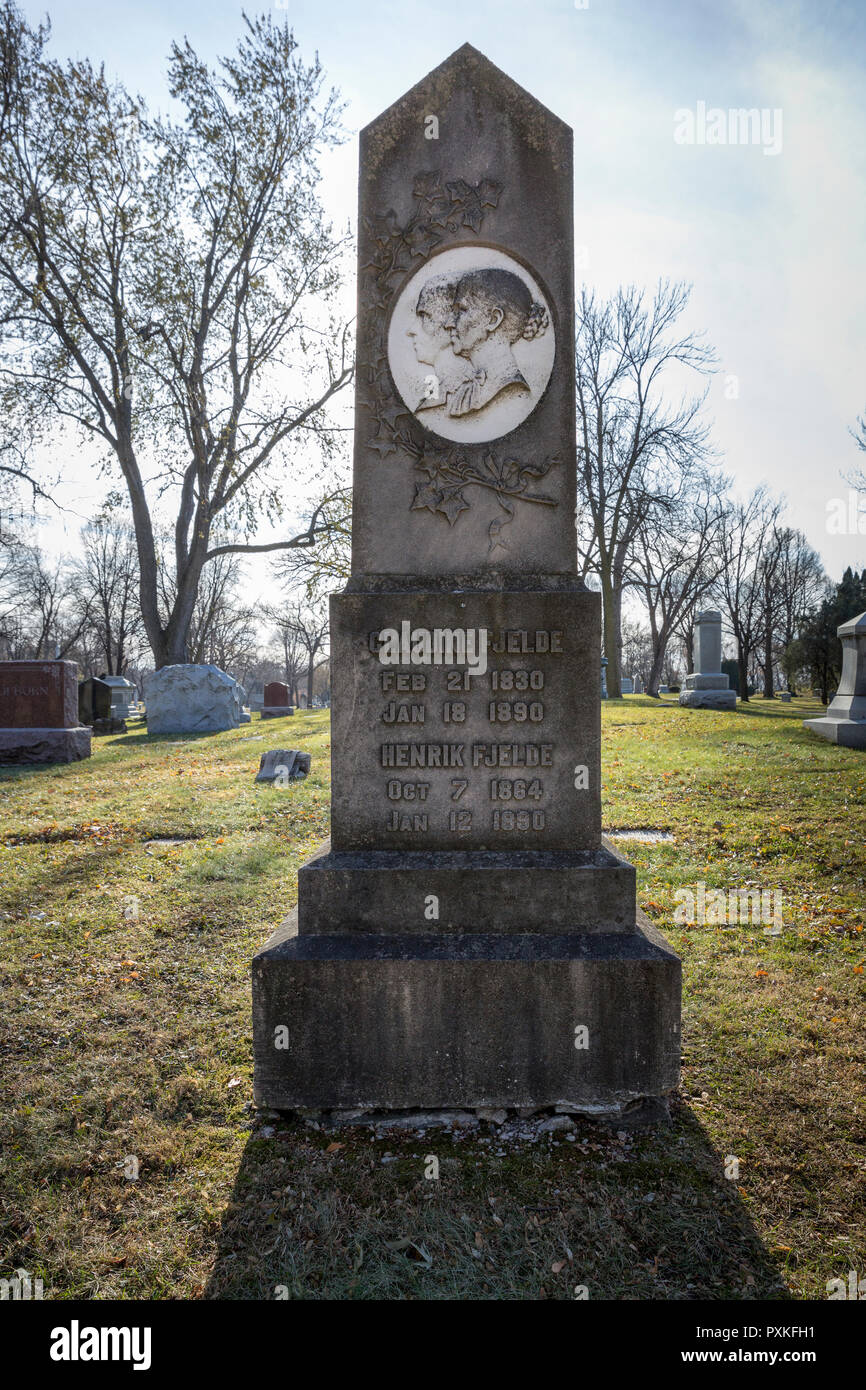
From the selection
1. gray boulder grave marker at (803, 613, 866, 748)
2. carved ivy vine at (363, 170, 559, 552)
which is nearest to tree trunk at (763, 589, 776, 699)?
gray boulder grave marker at (803, 613, 866, 748)

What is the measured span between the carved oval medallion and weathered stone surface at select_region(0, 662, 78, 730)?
38.4 ft

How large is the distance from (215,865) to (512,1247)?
4.30 meters

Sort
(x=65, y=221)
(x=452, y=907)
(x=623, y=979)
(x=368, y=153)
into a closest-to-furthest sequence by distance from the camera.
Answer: (x=623, y=979)
(x=452, y=907)
(x=368, y=153)
(x=65, y=221)

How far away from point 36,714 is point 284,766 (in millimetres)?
5993

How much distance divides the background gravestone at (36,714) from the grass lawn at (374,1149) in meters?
8.32

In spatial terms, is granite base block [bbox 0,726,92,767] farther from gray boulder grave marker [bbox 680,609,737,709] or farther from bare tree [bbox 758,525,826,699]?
bare tree [bbox 758,525,826,699]

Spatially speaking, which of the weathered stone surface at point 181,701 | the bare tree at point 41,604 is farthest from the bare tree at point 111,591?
the weathered stone surface at point 181,701

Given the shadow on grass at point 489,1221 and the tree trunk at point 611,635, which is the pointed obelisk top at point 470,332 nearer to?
the shadow on grass at point 489,1221

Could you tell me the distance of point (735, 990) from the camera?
3551 millimetres

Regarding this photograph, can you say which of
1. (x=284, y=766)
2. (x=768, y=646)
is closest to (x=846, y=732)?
(x=284, y=766)

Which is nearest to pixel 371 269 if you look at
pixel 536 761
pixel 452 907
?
pixel 536 761

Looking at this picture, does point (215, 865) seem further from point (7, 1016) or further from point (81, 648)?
point (81, 648)

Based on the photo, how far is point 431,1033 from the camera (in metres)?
2.55

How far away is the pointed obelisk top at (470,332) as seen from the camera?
9.96 feet
